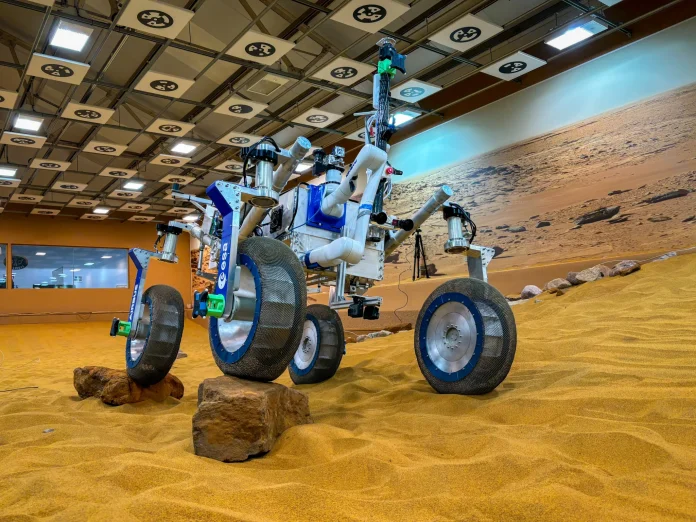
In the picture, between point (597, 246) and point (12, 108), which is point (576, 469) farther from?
point (12, 108)

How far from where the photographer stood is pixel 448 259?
835 centimetres

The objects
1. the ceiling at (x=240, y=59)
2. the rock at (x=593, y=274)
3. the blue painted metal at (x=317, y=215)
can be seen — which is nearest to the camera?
the blue painted metal at (x=317, y=215)

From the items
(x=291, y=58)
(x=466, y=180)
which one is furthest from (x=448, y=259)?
(x=291, y=58)

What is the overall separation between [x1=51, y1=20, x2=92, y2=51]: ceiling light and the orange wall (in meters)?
10.2

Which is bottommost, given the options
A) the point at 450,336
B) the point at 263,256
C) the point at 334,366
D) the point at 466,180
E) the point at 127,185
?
the point at 334,366

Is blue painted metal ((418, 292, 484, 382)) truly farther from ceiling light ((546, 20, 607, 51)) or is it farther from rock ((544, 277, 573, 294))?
ceiling light ((546, 20, 607, 51))

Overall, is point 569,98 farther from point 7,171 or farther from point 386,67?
point 7,171

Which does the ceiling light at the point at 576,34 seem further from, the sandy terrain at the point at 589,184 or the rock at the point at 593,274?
the rock at the point at 593,274

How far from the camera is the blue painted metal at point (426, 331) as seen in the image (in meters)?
2.52

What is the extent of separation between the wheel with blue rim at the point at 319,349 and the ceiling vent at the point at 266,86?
4.27 m

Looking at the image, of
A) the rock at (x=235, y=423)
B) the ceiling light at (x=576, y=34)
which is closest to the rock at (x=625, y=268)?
the ceiling light at (x=576, y=34)

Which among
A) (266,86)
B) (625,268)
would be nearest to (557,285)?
(625,268)

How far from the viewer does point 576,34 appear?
20.6 feet

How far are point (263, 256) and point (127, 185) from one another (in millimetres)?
11074
